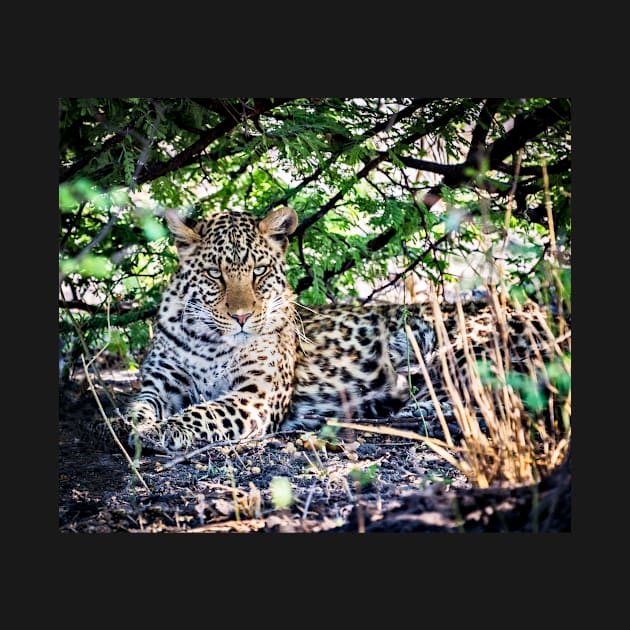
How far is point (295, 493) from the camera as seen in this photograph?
227 inches

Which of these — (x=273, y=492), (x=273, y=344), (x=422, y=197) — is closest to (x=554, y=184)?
(x=422, y=197)

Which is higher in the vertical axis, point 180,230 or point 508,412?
point 180,230

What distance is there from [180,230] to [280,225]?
0.64m

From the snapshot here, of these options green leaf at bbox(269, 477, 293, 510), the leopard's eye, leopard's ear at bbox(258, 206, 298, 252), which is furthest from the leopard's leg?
leopard's ear at bbox(258, 206, 298, 252)

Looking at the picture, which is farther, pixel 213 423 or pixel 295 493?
pixel 213 423

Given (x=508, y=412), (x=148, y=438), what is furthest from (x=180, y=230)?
(x=508, y=412)

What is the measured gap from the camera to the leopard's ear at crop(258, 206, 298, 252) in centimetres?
673

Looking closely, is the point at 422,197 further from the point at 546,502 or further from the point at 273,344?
the point at 546,502

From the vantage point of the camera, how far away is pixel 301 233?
7008 mm

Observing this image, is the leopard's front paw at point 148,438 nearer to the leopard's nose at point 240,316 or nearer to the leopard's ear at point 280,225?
the leopard's nose at point 240,316

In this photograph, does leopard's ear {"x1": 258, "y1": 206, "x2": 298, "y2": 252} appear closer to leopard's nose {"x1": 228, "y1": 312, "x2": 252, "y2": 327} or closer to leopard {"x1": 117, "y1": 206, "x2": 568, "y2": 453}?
leopard {"x1": 117, "y1": 206, "x2": 568, "y2": 453}

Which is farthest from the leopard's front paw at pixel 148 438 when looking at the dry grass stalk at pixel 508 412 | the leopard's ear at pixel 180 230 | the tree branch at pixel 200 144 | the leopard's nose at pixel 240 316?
the dry grass stalk at pixel 508 412

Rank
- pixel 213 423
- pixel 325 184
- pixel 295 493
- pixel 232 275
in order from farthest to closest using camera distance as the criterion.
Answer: pixel 325 184
pixel 232 275
pixel 213 423
pixel 295 493

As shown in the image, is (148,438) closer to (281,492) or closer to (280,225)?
(281,492)
